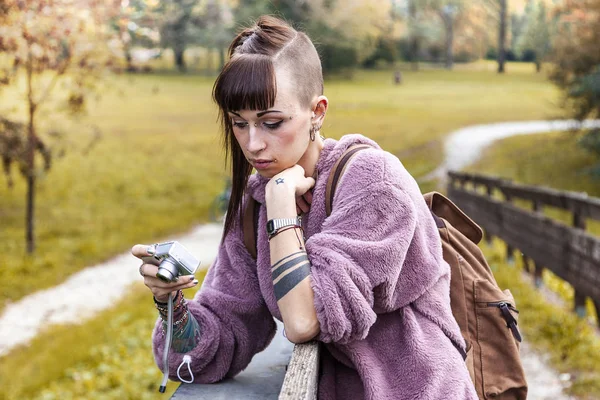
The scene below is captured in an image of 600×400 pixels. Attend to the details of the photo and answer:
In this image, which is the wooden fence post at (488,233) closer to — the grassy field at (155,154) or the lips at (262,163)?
the grassy field at (155,154)

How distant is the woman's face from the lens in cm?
216

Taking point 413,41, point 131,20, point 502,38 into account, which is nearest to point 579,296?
point 131,20

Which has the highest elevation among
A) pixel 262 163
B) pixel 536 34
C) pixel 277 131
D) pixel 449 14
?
pixel 449 14

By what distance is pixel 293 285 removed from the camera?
198 cm

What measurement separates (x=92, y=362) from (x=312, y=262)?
215 inches

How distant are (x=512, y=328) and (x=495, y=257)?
7672 mm

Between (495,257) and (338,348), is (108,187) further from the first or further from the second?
(338,348)

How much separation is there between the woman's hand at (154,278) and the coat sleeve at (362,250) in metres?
0.38

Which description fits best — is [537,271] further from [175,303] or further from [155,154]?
[155,154]

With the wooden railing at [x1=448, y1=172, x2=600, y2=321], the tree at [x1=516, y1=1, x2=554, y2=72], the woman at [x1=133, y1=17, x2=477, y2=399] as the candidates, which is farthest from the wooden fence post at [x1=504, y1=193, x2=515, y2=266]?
the tree at [x1=516, y1=1, x2=554, y2=72]

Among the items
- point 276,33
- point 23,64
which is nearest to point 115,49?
point 23,64

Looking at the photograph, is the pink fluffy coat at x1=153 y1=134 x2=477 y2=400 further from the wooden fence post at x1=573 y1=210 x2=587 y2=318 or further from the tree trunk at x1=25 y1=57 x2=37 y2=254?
the tree trunk at x1=25 y1=57 x2=37 y2=254

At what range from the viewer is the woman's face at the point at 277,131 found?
2.16 meters

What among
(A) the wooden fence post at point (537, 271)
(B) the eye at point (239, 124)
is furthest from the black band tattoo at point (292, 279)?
(A) the wooden fence post at point (537, 271)
